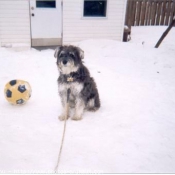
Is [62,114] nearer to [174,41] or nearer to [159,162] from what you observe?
[159,162]

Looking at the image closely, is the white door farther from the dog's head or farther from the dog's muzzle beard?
the dog's muzzle beard

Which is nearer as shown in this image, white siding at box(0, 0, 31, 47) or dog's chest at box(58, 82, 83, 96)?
dog's chest at box(58, 82, 83, 96)

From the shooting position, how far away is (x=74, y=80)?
4.38 metres

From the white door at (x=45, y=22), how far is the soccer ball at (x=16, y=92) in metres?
5.79

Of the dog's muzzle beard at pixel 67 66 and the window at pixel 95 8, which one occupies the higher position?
the window at pixel 95 8

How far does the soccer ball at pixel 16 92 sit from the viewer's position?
4.98 meters

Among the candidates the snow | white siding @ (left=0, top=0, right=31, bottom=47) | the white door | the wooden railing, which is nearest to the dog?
the snow

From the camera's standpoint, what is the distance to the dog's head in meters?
4.07

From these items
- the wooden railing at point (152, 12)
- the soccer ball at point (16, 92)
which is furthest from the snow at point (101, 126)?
the wooden railing at point (152, 12)

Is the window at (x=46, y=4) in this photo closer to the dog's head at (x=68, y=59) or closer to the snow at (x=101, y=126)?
the snow at (x=101, y=126)

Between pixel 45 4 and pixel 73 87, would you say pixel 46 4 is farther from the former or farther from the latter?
pixel 73 87

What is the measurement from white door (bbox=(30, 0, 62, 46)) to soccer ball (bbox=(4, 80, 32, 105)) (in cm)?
579

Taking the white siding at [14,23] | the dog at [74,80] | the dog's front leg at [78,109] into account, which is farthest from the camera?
the white siding at [14,23]

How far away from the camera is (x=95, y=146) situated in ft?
13.0
